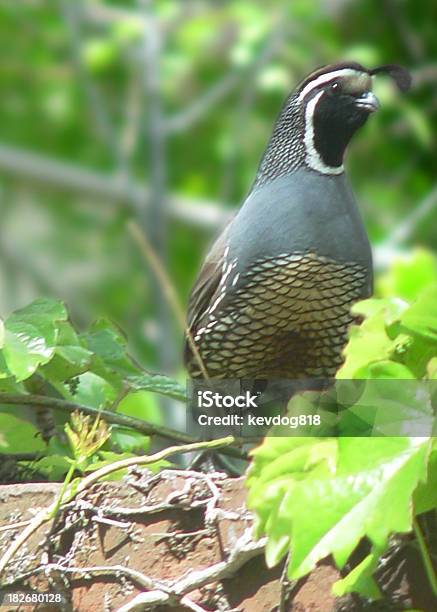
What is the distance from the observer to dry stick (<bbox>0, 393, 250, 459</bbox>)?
1566 mm

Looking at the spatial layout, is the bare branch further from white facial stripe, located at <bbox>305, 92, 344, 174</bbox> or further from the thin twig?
the thin twig

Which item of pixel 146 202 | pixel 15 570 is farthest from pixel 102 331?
pixel 146 202

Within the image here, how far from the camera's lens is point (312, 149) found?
6.87ft

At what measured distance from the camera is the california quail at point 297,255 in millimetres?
1914

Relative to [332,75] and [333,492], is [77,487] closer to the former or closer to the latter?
[333,492]

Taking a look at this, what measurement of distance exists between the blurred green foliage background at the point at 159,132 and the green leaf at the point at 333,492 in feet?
11.7

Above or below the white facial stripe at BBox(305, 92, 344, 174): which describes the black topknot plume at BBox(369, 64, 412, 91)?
above

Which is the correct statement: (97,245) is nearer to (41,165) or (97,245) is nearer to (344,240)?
(41,165)

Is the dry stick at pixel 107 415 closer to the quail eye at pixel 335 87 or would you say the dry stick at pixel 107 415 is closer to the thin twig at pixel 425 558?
the thin twig at pixel 425 558

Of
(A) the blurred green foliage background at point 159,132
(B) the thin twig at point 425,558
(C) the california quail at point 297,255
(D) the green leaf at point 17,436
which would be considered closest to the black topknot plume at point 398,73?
(C) the california quail at point 297,255

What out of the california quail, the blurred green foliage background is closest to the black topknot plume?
the california quail

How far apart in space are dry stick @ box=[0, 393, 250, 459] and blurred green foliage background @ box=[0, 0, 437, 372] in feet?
10.3

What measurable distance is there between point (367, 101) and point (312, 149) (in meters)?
0.13

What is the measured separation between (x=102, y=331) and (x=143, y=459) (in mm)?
387
